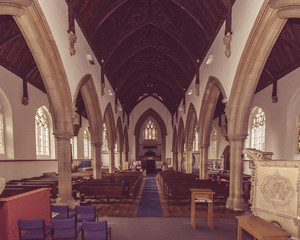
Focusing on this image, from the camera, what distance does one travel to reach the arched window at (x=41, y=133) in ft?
43.1

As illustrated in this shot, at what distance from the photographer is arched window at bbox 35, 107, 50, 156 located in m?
13.1

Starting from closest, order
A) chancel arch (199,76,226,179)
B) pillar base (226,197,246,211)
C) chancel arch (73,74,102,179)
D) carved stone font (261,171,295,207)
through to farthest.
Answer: carved stone font (261,171,295,207) → pillar base (226,197,246,211) → chancel arch (73,74,102,179) → chancel arch (199,76,226,179)

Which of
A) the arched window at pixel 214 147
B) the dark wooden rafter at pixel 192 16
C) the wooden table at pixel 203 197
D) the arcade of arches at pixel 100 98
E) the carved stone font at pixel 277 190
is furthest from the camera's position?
the arched window at pixel 214 147

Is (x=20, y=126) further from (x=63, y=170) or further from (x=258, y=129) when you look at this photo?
(x=258, y=129)

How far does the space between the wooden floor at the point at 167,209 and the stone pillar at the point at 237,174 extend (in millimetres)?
382

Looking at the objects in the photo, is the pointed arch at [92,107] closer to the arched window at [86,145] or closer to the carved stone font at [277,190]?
the carved stone font at [277,190]

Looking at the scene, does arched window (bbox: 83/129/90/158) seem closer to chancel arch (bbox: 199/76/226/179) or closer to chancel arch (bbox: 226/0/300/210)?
chancel arch (bbox: 199/76/226/179)

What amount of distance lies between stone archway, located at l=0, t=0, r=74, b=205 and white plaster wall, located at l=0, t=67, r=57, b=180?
4.47 metres

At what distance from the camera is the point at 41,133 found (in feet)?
44.6

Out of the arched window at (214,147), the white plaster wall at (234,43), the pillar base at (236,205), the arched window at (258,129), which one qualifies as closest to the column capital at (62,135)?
the white plaster wall at (234,43)

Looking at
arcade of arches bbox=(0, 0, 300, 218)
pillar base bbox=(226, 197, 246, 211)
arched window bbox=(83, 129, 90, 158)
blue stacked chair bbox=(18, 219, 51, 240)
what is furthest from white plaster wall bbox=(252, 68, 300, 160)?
arched window bbox=(83, 129, 90, 158)

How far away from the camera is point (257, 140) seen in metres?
13.7

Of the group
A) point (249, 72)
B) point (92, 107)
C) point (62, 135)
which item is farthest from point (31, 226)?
point (92, 107)

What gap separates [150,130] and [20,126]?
18.4m
